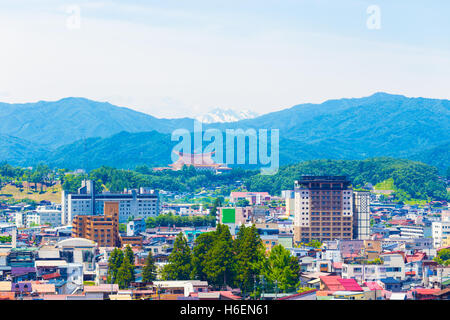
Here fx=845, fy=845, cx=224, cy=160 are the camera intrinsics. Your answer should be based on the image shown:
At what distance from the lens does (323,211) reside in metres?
26.3

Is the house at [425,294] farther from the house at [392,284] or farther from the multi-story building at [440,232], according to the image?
the multi-story building at [440,232]

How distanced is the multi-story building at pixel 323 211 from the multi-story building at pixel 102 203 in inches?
367

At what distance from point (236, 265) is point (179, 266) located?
3.06 ft

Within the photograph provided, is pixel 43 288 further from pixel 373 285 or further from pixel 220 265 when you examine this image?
pixel 373 285

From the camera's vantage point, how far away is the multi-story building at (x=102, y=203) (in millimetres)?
33312

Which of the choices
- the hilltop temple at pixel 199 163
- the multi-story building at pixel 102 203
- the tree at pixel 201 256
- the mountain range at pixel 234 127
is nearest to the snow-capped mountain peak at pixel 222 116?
the mountain range at pixel 234 127

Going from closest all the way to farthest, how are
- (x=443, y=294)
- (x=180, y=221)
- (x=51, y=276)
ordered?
(x=443, y=294)
(x=51, y=276)
(x=180, y=221)

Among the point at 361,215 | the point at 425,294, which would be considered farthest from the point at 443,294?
the point at 361,215

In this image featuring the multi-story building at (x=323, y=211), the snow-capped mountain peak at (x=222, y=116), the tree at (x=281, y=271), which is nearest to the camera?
the tree at (x=281, y=271)
